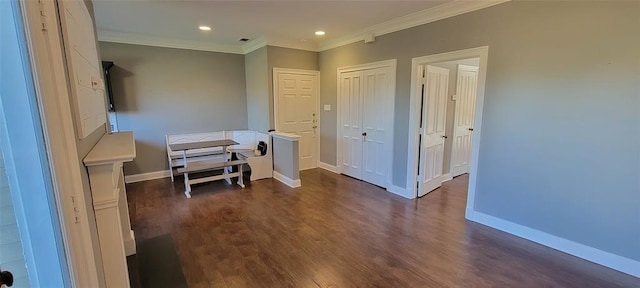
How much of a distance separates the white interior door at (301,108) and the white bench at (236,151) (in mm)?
580

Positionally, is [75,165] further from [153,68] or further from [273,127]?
[153,68]

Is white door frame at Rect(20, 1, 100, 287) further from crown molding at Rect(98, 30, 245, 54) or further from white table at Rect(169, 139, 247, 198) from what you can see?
crown molding at Rect(98, 30, 245, 54)

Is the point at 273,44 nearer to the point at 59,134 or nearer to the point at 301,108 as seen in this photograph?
the point at 301,108

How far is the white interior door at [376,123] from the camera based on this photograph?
4289mm

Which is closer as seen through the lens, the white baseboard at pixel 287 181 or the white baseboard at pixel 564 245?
the white baseboard at pixel 564 245

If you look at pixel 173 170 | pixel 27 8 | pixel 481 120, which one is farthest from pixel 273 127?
pixel 27 8

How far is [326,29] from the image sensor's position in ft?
14.0

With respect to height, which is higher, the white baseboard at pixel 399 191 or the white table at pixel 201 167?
the white table at pixel 201 167

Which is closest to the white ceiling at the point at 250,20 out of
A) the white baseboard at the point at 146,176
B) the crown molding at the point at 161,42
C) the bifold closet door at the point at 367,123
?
the crown molding at the point at 161,42

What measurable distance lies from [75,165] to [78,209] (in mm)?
174

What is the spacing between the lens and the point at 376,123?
177 inches

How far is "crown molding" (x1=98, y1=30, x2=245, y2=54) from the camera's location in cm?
443

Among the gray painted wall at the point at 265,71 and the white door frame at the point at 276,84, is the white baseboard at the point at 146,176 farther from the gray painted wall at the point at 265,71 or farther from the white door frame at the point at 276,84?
the white door frame at the point at 276,84

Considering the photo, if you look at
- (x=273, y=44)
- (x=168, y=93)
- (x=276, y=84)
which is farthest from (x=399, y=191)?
(x=168, y=93)
